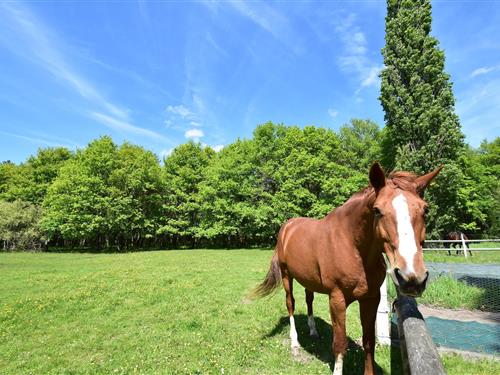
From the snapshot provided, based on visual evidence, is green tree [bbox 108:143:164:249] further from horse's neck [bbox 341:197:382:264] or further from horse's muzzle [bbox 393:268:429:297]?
horse's muzzle [bbox 393:268:429:297]

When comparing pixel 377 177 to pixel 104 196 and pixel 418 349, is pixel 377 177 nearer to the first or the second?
pixel 418 349

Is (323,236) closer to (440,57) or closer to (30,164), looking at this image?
(440,57)

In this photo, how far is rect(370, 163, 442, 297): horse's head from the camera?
2219 mm

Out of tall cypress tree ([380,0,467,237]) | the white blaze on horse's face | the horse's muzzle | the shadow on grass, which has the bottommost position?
the shadow on grass

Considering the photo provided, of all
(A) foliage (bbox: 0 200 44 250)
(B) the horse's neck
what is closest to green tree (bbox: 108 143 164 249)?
(A) foliage (bbox: 0 200 44 250)

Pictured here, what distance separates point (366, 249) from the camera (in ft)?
11.1

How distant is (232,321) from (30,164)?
183 feet

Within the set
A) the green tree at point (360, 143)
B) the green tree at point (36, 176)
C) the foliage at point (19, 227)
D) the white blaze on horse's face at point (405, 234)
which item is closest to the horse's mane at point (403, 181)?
the white blaze on horse's face at point (405, 234)

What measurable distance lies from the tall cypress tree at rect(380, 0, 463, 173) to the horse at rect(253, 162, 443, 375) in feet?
77.9

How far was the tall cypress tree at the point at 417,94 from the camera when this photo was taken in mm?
24938

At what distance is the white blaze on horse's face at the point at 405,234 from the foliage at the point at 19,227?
4429 cm

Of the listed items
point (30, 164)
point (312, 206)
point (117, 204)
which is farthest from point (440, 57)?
point (30, 164)

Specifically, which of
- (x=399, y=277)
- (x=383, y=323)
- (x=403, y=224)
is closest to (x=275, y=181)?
(x=383, y=323)

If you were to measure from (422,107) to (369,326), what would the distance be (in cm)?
2668
